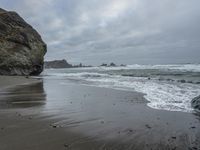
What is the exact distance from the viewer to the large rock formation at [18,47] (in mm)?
27558

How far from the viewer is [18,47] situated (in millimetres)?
29750

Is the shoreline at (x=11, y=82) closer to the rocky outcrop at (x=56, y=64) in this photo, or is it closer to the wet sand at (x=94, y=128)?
the wet sand at (x=94, y=128)

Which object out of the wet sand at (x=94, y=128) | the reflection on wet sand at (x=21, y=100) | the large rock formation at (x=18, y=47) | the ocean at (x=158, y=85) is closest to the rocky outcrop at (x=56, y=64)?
the large rock formation at (x=18, y=47)

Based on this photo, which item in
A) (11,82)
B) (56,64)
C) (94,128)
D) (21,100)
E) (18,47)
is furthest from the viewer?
(56,64)

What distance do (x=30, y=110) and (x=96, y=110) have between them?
2038 millimetres

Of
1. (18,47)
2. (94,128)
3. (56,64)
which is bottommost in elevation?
(56,64)

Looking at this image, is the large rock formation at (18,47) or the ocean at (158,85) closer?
the ocean at (158,85)

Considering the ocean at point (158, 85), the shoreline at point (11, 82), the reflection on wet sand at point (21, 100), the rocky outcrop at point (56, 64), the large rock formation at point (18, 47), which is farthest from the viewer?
the rocky outcrop at point (56, 64)

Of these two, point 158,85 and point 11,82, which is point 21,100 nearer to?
point 11,82

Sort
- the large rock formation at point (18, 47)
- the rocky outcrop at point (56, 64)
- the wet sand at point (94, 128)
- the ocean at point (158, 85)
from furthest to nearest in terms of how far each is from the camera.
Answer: the rocky outcrop at point (56, 64) → the large rock formation at point (18, 47) → the ocean at point (158, 85) → the wet sand at point (94, 128)

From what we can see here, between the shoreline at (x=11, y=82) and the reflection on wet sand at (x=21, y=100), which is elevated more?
the reflection on wet sand at (x=21, y=100)

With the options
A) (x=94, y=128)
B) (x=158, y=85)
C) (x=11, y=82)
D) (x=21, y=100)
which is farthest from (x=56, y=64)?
(x=94, y=128)

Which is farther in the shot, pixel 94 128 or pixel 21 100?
pixel 21 100

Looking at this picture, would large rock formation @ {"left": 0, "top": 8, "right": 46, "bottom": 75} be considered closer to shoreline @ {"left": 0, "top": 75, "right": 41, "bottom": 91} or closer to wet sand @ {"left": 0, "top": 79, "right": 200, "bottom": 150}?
shoreline @ {"left": 0, "top": 75, "right": 41, "bottom": 91}
